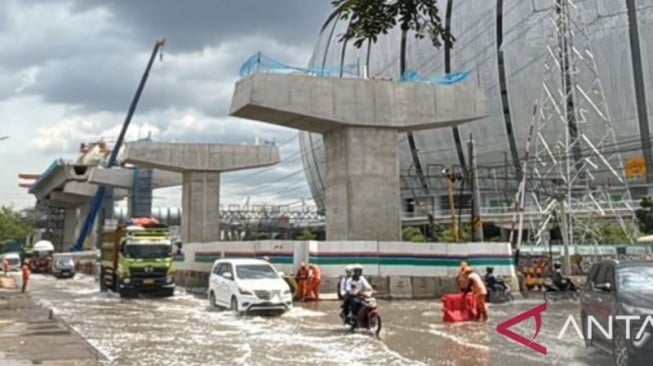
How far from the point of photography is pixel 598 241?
56625 millimetres

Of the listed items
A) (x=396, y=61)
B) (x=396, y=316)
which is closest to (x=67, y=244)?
(x=396, y=61)

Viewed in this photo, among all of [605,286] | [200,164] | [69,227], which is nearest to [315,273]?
[605,286]

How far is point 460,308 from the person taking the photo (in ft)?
63.1

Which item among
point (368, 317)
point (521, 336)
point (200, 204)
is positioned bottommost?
point (521, 336)

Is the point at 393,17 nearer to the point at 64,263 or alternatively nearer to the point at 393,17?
the point at 393,17

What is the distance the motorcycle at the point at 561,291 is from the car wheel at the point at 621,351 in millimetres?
17734

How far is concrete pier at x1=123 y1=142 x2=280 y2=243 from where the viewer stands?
45.4m

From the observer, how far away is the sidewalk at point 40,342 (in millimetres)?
11750

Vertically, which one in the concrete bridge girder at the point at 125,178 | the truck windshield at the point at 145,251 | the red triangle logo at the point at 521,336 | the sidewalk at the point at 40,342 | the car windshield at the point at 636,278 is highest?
the concrete bridge girder at the point at 125,178

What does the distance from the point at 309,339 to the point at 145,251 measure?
54.0 ft

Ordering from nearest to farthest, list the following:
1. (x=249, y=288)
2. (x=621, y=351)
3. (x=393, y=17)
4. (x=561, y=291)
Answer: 1. (x=393, y=17)
2. (x=621, y=351)
3. (x=249, y=288)
4. (x=561, y=291)

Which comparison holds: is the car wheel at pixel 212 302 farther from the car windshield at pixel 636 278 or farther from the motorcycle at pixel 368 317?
the car windshield at pixel 636 278

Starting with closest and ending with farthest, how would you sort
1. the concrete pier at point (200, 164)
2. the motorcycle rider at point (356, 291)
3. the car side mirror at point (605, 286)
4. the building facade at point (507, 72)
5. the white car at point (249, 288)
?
the car side mirror at point (605, 286)
the motorcycle rider at point (356, 291)
the white car at point (249, 288)
the concrete pier at point (200, 164)
the building facade at point (507, 72)

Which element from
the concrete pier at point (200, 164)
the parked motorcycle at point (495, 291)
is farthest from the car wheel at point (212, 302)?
the concrete pier at point (200, 164)
